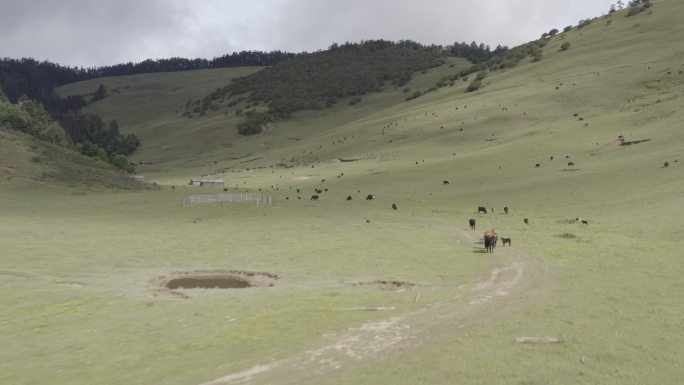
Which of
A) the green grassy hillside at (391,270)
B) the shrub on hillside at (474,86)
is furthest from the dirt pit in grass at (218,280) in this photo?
the shrub on hillside at (474,86)

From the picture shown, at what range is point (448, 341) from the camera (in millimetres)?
16719

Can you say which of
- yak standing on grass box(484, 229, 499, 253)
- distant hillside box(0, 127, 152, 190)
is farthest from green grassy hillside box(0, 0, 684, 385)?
distant hillside box(0, 127, 152, 190)

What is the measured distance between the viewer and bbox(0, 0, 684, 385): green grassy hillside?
15297 mm

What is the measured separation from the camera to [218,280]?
27.3 meters

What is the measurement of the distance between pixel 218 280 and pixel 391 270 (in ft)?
28.7

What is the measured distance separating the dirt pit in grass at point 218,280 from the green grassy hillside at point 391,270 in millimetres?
988

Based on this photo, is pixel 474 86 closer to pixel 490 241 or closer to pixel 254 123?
pixel 254 123

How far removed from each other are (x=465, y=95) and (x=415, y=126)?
2397 cm

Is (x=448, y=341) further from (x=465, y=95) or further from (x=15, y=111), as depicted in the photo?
(x=15, y=111)

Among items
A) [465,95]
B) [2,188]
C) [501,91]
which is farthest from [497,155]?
[2,188]

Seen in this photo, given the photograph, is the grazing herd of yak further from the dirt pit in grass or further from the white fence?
the dirt pit in grass

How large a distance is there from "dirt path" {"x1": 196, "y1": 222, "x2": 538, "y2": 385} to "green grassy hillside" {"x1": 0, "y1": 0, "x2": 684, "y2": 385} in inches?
3.3

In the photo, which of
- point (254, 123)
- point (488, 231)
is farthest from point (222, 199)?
point (254, 123)

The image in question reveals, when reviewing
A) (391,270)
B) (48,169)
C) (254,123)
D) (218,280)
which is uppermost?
(254,123)
